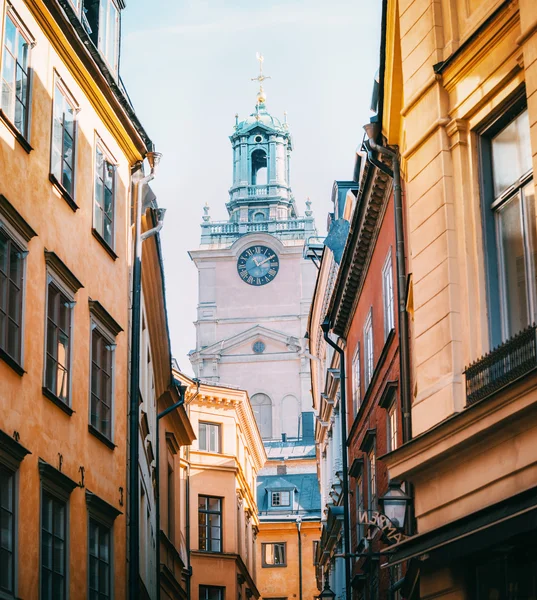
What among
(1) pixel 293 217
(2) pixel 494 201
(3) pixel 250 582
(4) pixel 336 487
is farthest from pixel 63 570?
(1) pixel 293 217

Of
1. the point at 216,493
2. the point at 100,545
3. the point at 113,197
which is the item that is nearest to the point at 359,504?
the point at 100,545

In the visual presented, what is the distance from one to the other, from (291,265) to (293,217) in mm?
6812

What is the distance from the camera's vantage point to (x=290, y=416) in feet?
290

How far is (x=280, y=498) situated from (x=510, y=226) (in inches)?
2426

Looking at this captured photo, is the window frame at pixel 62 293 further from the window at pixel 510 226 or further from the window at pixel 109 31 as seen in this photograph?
the window at pixel 510 226

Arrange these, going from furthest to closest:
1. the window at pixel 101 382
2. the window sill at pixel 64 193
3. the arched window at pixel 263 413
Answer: the arched window at pixel 263 413
the window at pixel 101 382
the window sill at pixel 64 193

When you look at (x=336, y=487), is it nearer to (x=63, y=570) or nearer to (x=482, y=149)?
(x=63, y=570)

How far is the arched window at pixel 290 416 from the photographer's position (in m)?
87.5

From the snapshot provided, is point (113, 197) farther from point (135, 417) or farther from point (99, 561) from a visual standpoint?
point (99, 561)

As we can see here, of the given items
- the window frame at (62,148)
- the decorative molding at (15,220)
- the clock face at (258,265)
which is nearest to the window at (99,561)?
the window frame at (62,148)

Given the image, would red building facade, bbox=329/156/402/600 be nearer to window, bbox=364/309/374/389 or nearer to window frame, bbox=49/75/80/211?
window, bbox=364/309/374/389

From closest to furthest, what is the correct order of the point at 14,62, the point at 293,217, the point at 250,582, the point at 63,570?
the point at 14,62, the point at 63,570, the point at 250,582, the point at 293,217

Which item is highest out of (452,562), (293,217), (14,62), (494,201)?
(293,217)

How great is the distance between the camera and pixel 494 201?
40.7 feet
